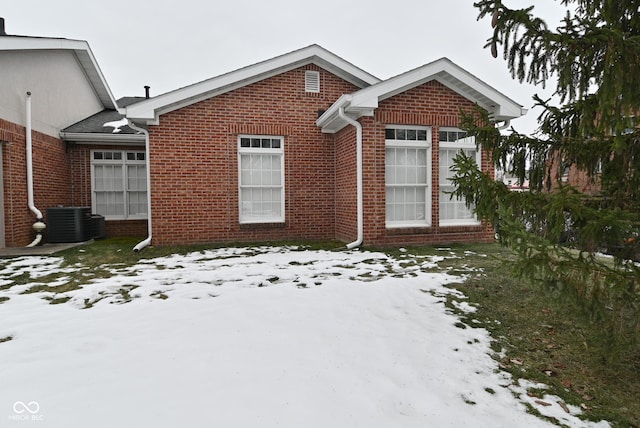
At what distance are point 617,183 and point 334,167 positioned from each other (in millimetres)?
6653

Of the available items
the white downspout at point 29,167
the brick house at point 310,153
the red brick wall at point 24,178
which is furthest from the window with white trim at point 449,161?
the red brick wall at point 24,178

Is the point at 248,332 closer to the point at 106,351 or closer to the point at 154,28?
the point at 106,351

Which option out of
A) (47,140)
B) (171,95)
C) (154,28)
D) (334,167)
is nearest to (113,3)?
(154,28)

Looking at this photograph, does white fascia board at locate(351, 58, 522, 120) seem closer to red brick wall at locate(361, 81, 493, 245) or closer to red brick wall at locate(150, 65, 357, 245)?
red brick wall at locate(361, 81, 493, 245)

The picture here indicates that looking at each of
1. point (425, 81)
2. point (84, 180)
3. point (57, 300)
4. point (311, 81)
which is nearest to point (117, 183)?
point (84, 180)

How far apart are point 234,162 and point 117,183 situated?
452cm

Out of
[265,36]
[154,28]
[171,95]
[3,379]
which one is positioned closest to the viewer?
[3,379]

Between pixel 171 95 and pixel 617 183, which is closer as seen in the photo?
pixel 617 183

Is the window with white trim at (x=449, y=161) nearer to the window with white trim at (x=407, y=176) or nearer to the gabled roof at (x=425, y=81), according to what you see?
the window with white trim at (x=407, y=176)

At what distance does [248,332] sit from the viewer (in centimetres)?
315

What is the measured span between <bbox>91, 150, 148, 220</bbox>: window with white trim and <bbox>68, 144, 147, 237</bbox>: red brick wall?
12 centimetres

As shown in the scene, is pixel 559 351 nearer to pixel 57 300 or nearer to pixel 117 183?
pixel 57 300

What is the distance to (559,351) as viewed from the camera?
2.92 meters

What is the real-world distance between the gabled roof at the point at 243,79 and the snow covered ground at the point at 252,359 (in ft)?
14.3
